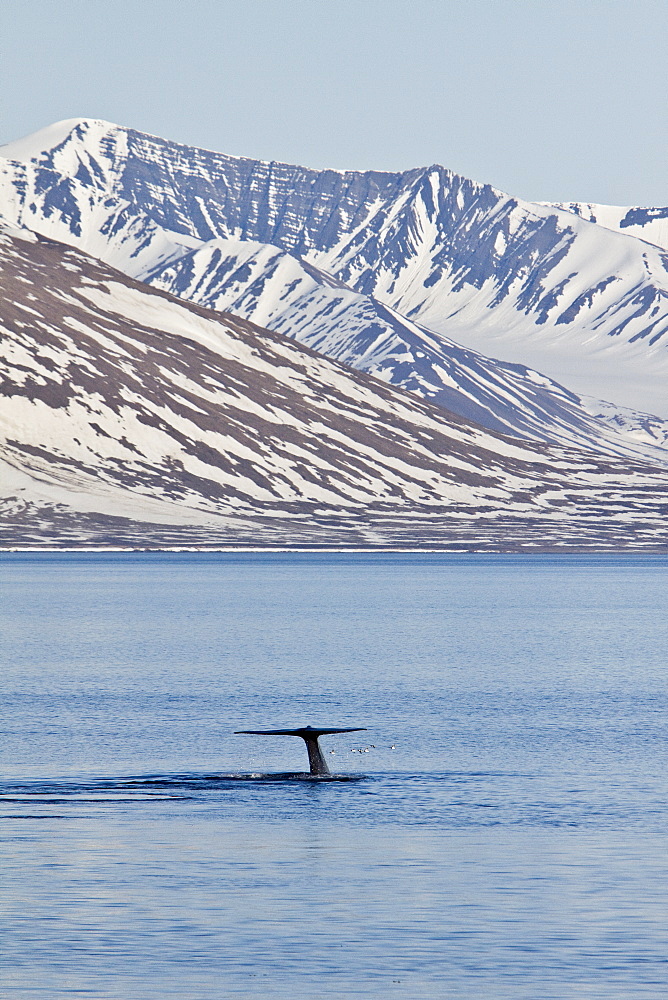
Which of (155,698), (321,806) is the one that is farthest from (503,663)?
(321,806)

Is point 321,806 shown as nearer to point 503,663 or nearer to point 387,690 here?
point 387,690

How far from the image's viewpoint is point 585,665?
101 metres

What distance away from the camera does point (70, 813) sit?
44875 millimetres

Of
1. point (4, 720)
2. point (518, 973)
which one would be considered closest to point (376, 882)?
point (518, 973)

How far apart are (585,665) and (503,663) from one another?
15.7 feet

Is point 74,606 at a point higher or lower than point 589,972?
lower

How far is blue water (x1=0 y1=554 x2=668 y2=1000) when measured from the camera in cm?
3009

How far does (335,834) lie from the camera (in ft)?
141

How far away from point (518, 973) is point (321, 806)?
18.3 m

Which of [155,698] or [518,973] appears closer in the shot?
[518,973]

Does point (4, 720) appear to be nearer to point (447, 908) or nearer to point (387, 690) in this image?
point (387, 690)

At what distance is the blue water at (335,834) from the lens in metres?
30.1

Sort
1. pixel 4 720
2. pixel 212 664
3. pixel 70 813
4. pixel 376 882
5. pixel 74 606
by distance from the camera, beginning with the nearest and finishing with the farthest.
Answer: pixel 376 882
pixel 70 813
pixel 4 720
pixel 212 664
pixel 74 606

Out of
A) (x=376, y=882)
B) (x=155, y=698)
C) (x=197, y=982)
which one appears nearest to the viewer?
(x=197, y=982)
